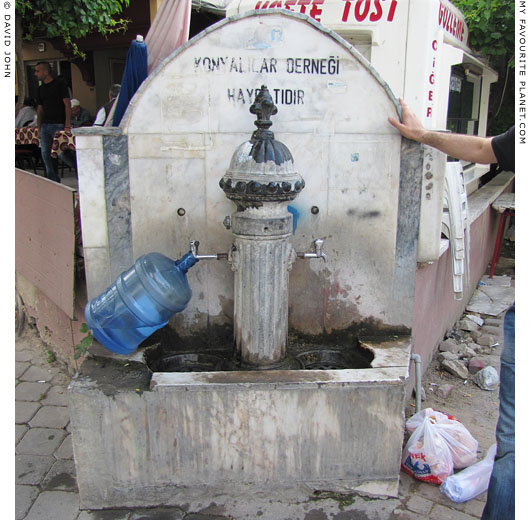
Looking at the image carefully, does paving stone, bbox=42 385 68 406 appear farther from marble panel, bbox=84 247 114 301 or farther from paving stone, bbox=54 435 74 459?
marble panel, bbox=84 247 114 301

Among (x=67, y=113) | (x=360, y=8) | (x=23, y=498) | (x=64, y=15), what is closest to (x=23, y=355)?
(x=23, y=498)

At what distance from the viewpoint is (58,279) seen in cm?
434

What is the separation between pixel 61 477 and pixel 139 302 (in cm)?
129

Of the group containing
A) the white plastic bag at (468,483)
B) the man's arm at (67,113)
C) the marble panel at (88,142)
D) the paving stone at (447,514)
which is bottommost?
the paving stone at (447,514)

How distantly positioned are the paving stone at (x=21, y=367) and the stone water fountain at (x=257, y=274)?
1970mm

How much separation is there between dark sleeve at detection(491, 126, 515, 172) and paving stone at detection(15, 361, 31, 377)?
4.29 m

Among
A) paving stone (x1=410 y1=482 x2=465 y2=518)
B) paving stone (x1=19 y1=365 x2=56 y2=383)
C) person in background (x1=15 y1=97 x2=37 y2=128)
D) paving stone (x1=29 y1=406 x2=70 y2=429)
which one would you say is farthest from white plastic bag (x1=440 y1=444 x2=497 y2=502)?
person in background (x1=15 y1=97 x2=37 y2=128)

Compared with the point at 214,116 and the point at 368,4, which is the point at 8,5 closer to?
the point at 214,116

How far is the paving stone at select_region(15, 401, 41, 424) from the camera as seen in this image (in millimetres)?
4149

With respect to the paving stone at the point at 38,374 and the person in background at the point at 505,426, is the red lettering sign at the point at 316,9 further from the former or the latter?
A: the paving stone at the point at 38,374

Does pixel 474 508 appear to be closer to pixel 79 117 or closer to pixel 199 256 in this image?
pixel 199 256

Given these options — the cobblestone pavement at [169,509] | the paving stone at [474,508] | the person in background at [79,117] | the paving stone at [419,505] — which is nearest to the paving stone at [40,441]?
the cobblestone pavement at [169,509]

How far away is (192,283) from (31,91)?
10.8 metres

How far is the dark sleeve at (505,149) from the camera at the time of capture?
2.63m
